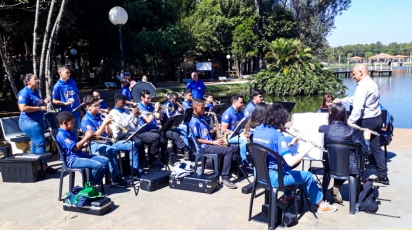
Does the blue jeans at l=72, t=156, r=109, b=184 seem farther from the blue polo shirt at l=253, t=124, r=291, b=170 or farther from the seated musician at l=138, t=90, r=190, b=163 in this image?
the blue polo shirt at l=253, t=124, r=291, b=170

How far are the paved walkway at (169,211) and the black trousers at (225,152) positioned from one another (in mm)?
308

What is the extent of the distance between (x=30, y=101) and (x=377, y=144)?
592 centimetres

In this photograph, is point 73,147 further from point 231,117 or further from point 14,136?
point 14,136

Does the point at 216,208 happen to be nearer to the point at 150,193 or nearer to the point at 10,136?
the point at 150,193

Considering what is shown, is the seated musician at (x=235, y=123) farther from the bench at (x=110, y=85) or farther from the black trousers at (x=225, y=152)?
the bench at (x=110, y=85)

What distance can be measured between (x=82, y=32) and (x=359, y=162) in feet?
65.0

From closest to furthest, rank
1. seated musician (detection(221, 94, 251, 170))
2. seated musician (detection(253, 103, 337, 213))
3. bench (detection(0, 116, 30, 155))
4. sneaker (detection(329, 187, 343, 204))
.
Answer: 1. seated musician (detection(253, 103, 337, 213))
2. sneaker (detection(329, 187, 343, 204))
3. seated musician (detection(221, 94, 251, 170))
4. bench (detection(0, 116, 30, 155))

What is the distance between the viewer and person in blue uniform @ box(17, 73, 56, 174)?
A: 20.3ft

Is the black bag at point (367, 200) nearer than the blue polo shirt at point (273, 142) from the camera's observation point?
No

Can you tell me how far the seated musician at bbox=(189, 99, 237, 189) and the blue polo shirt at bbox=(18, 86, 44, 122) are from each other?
285 centimetres

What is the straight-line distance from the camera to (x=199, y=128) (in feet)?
19.6

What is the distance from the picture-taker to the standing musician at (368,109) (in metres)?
5.41

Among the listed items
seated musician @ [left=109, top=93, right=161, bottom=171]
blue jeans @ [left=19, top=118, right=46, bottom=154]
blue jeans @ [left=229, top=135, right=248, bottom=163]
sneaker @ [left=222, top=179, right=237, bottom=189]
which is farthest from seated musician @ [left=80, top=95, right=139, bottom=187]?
blue jeans @ [left=229, top=135, right=248, bottom=163]

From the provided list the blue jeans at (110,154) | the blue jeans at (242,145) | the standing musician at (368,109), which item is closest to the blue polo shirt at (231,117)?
the blue jeans at (242,145)
